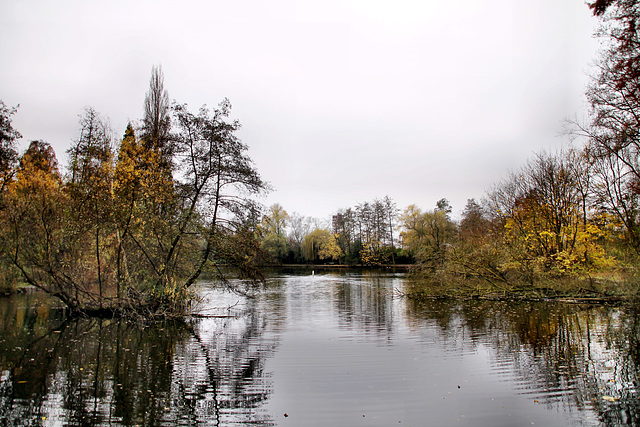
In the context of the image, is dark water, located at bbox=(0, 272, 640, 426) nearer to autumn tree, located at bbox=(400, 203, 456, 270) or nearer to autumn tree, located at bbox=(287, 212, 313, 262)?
autumn tree, located at bbox=(400, 203, 456, 270)

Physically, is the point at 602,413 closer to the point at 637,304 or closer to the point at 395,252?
the point at 637,304

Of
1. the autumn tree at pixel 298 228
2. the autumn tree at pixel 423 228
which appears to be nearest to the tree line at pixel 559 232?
the autumn tree at pixel 423 228

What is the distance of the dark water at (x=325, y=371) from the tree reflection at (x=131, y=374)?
0.12ft

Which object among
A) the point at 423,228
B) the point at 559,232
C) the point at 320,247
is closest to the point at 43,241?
the point at 559,232

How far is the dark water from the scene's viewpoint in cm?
665

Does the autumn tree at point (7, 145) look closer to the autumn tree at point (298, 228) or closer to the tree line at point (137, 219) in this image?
the tree line at point (137, 219)

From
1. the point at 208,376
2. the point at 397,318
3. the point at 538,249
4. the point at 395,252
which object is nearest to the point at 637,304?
the point at 538,249

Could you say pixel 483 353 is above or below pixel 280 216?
below

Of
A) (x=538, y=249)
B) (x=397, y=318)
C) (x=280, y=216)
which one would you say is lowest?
(x=397, y=318)

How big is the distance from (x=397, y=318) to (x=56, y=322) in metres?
13.6

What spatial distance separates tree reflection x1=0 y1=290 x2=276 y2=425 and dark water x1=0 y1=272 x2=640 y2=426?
36mm

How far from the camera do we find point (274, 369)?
9641mm

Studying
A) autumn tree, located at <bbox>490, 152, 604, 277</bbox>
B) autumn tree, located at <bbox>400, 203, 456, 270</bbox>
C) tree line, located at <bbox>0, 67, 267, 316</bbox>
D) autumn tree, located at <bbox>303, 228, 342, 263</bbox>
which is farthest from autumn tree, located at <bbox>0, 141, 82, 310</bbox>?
autumn tree, located at <bbox>303, 228, 342, 263</bbox>

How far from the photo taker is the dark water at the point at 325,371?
6.65 meters
